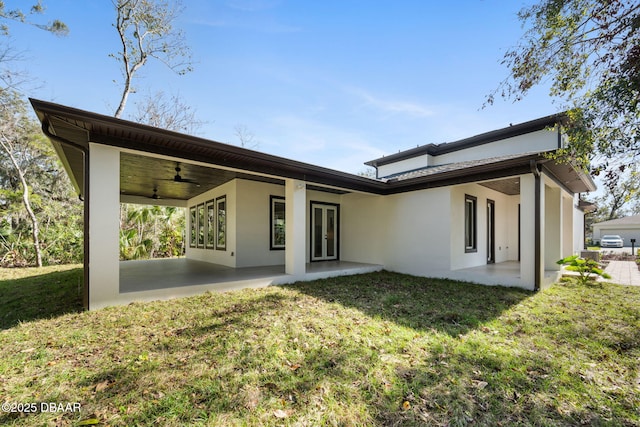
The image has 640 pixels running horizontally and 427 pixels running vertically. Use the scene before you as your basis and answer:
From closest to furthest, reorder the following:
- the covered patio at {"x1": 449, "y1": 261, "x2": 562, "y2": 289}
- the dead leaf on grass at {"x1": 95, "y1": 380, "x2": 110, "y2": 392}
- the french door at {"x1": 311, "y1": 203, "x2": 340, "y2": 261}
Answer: the dead leaf on grass at {"x1": 95, "y1": 380, "x2": 110, "y2": 392} → the covered patio at {"x1": 449, "y1": 261, "x2": 562, "y2": 289} → the french door at {"x1": 311, "y1": 203, "x2": 340, "y2": 261}

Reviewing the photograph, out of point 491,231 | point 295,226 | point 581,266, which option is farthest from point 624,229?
point 295,226

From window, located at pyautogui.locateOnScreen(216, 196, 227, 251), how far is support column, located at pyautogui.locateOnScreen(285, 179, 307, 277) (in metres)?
3.44

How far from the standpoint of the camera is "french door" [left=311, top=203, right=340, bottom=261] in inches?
431

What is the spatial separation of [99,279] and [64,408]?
316 cm

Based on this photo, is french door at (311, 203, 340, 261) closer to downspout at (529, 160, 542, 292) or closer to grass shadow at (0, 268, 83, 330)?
downspout at (529, 160, 542, 292)

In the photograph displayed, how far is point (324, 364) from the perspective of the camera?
3098 mm

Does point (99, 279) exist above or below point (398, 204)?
below

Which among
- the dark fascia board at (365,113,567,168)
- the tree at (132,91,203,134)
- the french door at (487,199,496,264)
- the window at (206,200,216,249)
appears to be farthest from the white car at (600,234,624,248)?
the tree at (132,91,203,134)

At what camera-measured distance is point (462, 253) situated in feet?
28.7

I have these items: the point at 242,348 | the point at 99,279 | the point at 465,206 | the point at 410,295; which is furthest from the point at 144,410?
the point at 465,206

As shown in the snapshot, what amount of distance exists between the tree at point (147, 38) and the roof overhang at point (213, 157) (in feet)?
25.8

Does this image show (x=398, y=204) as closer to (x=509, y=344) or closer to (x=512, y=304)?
(x=512, y=304)

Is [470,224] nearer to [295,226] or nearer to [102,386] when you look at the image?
[295,226]

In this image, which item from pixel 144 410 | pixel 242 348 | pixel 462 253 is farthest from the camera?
pixel 462 253
